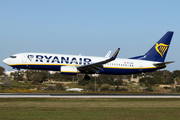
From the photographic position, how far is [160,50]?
145 feet

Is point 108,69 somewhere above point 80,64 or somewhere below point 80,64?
below

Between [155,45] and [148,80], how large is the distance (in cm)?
2232

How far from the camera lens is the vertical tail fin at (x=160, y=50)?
144 ft

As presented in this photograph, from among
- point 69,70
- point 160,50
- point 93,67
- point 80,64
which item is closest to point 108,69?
point 93,67

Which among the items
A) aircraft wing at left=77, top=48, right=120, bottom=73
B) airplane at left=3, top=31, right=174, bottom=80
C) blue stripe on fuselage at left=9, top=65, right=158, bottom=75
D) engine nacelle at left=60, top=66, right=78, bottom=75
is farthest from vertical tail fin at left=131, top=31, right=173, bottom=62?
engine nacelle at left=60, top=66, right=78, bottom=75

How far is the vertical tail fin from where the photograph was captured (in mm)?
43812

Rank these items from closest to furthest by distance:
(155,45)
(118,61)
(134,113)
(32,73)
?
(134,113)
(118,61)
(155,45)
(32,73)

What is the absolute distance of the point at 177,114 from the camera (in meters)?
19.5

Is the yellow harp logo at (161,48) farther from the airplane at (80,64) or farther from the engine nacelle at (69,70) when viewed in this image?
the engine nacelle at (69,70)

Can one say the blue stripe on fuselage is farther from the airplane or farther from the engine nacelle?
the engine nacelle

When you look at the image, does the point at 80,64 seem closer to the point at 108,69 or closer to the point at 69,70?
the point at 69,70

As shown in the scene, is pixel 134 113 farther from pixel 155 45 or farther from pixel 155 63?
pixel 155 45

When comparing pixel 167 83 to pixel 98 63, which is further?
pixel 167 83

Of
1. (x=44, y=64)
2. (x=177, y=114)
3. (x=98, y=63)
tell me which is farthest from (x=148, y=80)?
(x=177, y=114)
